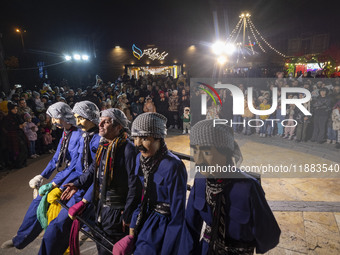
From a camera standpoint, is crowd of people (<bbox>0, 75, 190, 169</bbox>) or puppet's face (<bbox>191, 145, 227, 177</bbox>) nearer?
puppet's face (<bbox>191, 145, 227, 177</bbox>)

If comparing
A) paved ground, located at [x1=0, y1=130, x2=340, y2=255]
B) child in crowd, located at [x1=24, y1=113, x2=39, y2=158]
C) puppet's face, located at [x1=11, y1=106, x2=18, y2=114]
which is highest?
puppet's face, located at [x1=11, y1=106, x2=18, y2=114]

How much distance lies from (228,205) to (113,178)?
142 cm

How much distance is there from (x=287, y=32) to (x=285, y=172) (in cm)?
3052

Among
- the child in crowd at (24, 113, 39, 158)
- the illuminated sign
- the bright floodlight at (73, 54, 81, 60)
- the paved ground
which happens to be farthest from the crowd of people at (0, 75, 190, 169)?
the bright floodlight at (73, 54, 81, 60)

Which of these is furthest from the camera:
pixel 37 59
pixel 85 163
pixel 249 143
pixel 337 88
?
pixel 37 59

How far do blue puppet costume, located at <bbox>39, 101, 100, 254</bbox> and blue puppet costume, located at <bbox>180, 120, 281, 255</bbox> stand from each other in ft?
5.39

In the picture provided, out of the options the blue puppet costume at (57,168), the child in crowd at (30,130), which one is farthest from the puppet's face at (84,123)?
the child in crowd at (30,130)

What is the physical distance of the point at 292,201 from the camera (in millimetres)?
4406

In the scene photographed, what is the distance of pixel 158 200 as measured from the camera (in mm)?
2055

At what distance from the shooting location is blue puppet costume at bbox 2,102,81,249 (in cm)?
306

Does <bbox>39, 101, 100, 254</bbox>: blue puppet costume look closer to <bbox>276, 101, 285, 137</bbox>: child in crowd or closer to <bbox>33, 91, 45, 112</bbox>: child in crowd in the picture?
<bbox>33, 91, 45, 112</bbox>: child in crowd

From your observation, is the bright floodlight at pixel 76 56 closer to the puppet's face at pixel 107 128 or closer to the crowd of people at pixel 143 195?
the crowd of people at pixel 143 195

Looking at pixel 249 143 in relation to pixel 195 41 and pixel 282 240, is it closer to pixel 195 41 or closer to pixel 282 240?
pixel 282 240

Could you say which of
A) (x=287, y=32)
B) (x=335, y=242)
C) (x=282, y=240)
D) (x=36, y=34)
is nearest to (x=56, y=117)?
(x=282, y=240)
